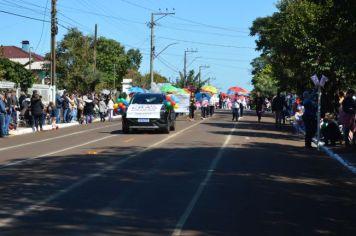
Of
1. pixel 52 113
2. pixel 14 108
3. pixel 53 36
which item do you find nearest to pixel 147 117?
pixel 14 108

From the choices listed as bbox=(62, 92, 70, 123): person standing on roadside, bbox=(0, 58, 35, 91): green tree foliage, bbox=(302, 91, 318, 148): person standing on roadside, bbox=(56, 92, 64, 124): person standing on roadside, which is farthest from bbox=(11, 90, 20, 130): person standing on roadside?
bbox=(302, 91, 318, 148): person standing on roadside

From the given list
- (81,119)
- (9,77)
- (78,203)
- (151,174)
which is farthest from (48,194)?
(9,77)

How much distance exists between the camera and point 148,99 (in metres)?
26.2

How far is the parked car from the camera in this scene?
2473 cm

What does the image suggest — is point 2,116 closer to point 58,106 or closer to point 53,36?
point 58,106

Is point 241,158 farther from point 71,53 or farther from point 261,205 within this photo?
point 71,53

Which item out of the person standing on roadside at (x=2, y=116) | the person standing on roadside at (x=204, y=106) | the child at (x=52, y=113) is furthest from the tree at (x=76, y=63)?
the person standing on roadside at (x=2, y=116)

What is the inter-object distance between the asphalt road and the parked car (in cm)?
671

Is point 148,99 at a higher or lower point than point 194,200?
higher

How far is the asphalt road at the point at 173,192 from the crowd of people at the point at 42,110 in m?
7.81

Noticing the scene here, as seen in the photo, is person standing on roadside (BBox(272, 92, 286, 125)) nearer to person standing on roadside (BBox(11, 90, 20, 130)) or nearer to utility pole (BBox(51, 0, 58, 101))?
utility pole (BBox(51, 0, 58, 101))

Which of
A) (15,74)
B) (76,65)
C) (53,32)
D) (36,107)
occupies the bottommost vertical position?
(36,107)

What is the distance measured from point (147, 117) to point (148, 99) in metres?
1.69

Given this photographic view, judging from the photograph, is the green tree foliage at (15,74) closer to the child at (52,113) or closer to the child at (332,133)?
the child at (52,113)
